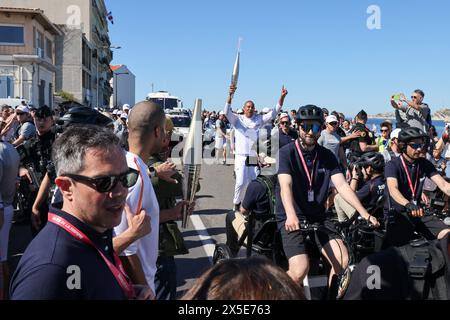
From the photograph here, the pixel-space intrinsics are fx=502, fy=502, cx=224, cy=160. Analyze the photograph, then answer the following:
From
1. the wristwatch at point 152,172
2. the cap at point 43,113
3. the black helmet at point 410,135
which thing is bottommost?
the wristwatch at point 152,172

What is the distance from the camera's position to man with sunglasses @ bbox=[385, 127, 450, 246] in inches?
202

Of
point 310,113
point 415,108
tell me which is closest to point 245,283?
point 310,113

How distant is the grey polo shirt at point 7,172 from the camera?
171 inches

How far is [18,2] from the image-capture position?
70875 mm

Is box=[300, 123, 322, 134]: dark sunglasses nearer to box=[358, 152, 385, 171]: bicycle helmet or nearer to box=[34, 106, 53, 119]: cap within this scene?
box=[358, 152, 385, 171]: bicycle helmet

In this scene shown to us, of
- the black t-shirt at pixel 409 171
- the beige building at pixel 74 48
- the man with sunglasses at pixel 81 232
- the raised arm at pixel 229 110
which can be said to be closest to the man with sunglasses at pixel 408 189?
the black t-shirt at pixel 409 171

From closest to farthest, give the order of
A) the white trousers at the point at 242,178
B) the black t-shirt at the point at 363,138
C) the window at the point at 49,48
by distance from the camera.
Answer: the white trousers at the point at 242,178 → the black t-shirt at the point at 363,138 → the window at the point at 49,48

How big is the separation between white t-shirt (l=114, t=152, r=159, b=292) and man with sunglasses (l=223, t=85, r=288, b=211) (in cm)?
535

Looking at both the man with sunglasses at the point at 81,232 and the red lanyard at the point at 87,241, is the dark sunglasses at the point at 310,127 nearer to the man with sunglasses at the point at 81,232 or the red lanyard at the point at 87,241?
the man with sunglasses at the point at 81,232

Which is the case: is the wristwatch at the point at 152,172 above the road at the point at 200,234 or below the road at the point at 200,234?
above

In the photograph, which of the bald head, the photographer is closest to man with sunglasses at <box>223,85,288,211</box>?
the photographer
